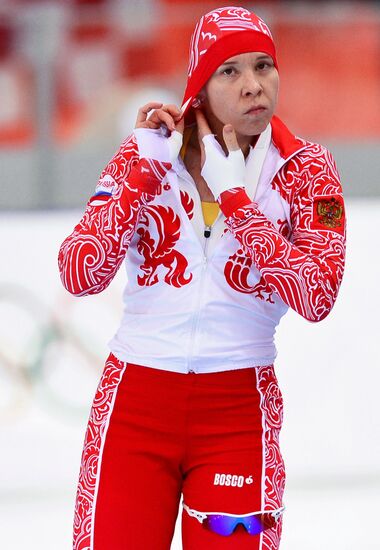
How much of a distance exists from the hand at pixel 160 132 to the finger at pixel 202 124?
4cm

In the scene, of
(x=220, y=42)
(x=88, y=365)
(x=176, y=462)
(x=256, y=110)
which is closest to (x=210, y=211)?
(x=256, y=110)

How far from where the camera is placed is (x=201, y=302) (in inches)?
102

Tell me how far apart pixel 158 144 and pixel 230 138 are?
16cm

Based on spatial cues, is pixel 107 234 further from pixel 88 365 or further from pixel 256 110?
pixel 88 365

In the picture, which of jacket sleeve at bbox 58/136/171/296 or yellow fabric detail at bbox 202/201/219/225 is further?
yellow fabric detail at bbox 202/201/219/225

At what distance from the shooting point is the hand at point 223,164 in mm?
2547

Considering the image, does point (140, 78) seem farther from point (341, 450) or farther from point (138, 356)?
point (138, 356)

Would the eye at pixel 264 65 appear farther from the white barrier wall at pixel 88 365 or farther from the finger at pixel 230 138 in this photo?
the white barrier wall at pixel 88 365

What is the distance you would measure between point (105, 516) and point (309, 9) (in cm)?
428

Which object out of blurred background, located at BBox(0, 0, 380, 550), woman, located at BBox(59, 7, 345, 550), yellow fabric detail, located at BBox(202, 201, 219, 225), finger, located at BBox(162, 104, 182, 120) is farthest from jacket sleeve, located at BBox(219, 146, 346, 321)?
blurred background, located at BBox(0, 0, 380, 550)

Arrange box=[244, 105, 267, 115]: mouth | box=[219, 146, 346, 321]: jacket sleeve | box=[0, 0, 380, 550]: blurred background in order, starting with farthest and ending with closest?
1. box=[0, 0, 380, 550]: blurred background
2. box=[244, 105, 267, 115]: mouth
3. box=[219, 146, 346, 321]: jacket sleeve

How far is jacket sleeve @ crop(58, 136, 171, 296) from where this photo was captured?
2.54 m

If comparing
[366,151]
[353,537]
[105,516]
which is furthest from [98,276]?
[366,151]

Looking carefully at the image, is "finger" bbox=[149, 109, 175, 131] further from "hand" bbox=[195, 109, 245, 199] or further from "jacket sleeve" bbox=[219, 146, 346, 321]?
"jacket sleeve" bbox=[219, 146, 346, 321]
